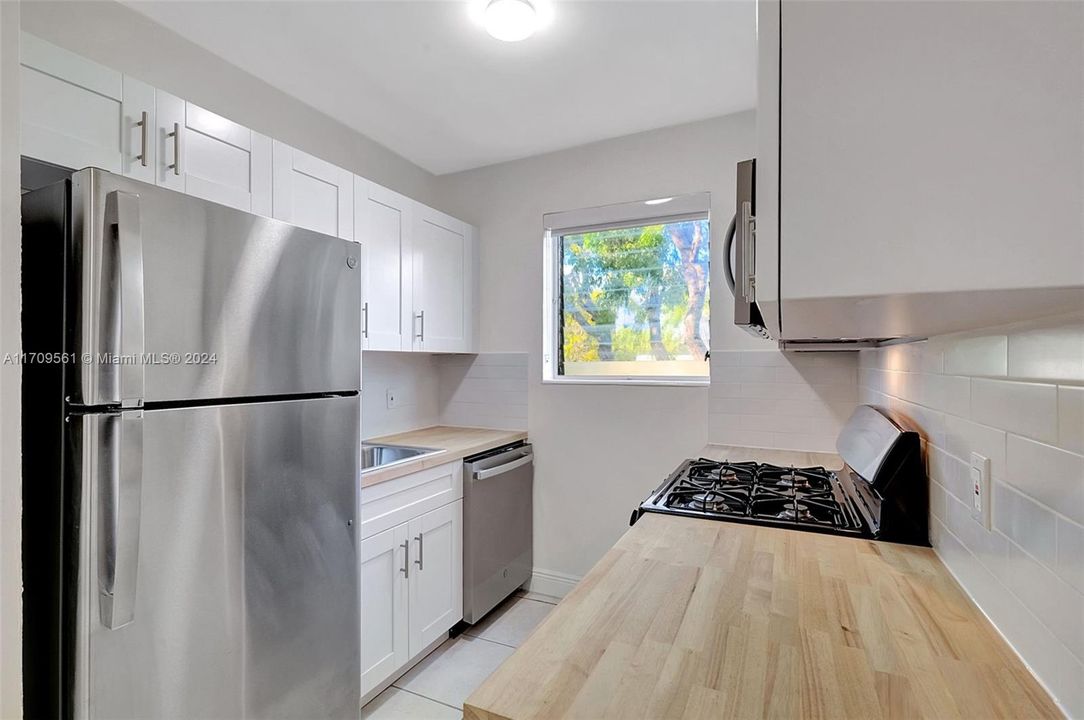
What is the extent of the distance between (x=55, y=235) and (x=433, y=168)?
228cm

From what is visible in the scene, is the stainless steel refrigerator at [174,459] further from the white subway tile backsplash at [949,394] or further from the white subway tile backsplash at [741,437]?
the white subway tile backsplash at [741,437]

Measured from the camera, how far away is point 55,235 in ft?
3.72

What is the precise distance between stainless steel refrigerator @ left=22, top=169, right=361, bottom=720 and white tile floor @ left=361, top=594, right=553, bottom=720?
1.46ft

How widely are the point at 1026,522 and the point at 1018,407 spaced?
160 millimetres

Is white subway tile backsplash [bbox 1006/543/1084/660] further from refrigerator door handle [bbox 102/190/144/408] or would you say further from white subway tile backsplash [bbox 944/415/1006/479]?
refrigerator door handle [bbox 102/190/144/408]

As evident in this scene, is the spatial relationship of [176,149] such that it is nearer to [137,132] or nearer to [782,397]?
[137,132]

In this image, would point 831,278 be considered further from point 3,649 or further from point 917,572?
point 3,649

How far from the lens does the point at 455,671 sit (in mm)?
2219

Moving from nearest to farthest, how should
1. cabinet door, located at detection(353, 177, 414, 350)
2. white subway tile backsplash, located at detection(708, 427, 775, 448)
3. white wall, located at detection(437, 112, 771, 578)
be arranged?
cabinet door, located at detection(353, 177, 414, 350) < white subway tile backsplash, located at detection(708, 427, 775, 448) < white wall, located at detection(437, 112, 771, 578)

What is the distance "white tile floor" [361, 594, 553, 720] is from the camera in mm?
→ 1974

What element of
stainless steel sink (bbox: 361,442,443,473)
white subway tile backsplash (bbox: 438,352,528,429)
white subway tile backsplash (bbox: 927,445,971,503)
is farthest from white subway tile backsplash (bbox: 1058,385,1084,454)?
white subway tile backsplash (bbox: 438,352,528,429)

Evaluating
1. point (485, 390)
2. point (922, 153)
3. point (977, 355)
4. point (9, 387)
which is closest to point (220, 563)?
point (9, 387)

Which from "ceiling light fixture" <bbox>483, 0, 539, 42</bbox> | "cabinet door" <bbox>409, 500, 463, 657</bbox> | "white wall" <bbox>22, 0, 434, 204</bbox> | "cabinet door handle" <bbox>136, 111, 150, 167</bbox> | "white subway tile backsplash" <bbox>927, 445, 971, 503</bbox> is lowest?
"cabinet door" <bbox>409, 500, 463, 657</bbox>

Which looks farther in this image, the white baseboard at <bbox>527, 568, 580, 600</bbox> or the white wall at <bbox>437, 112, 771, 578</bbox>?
the white baseboard at <bbox>527, 568, 580, 600</bbox>
